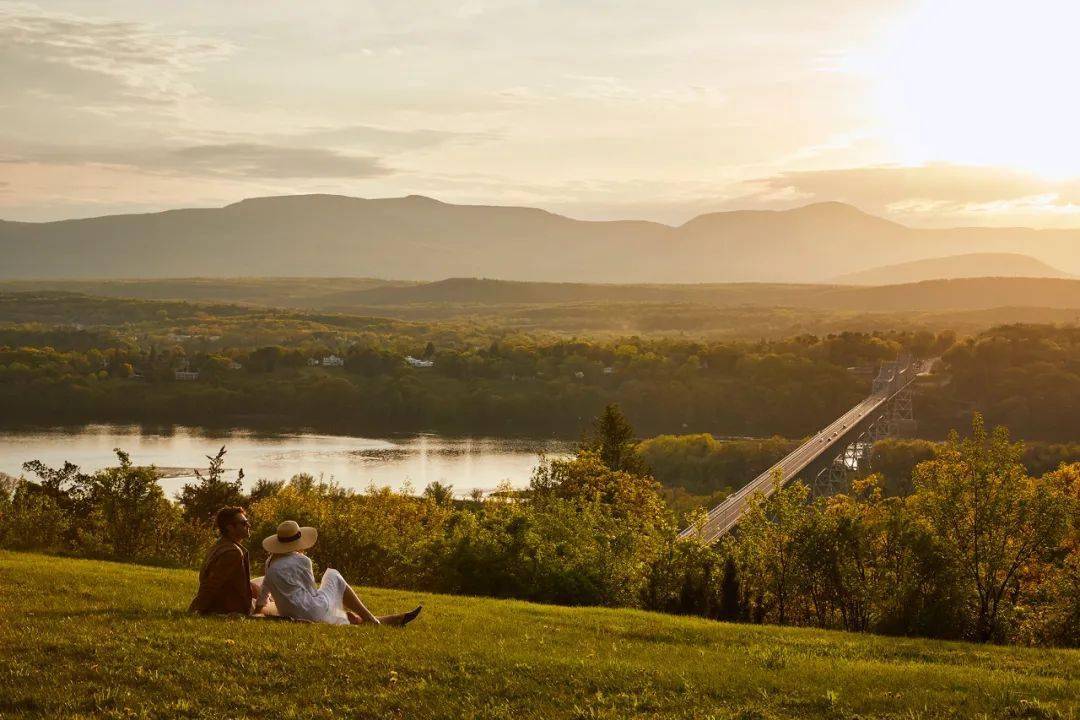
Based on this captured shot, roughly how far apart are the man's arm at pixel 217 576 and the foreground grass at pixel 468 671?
36 centimetres

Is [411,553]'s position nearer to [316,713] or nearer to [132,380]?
[316,713]

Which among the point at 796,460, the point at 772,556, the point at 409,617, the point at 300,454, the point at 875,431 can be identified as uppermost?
the point at 409,617

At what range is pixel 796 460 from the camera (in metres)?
73.9

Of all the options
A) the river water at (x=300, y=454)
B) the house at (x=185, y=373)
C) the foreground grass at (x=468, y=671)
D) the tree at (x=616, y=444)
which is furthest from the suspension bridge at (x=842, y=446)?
the house at (x=185, y=373)

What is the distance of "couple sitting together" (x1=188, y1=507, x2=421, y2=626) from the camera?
12.1 m

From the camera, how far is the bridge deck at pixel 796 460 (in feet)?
152

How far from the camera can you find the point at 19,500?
28.1 metres

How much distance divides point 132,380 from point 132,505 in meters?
113

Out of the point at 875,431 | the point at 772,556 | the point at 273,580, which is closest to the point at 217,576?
the point at 273,580

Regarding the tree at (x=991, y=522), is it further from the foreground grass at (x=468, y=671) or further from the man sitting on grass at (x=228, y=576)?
the man sitting on grass at (x=228, y=576)

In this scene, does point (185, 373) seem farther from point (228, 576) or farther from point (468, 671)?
point (468, 671)

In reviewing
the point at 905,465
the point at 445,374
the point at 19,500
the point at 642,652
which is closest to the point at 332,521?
the point at 19,500

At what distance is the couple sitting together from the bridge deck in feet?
41.6

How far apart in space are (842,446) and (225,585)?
72.0m
